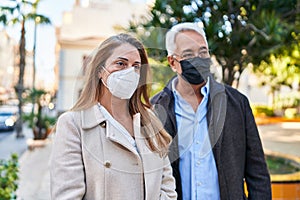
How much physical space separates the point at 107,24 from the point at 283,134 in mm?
15948

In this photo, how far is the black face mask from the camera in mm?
1636

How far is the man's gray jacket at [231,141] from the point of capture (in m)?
1.57

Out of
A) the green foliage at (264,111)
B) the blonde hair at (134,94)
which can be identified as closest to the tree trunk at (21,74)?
the green foliage at (264,111)

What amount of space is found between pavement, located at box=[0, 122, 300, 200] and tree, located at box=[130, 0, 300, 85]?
2667 mm

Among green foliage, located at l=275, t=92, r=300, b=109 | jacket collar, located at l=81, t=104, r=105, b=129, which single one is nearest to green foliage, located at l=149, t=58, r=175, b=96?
jacket collar, located at l=81, t=104, r=105, b=129

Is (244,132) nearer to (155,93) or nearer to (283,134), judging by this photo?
(155,93)

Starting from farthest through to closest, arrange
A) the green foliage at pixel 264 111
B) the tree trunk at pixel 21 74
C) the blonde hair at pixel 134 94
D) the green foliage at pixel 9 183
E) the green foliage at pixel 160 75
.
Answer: the green foliage at pixel 264 111 < the tree trunk at pixel 21 74 < the green foliage at pixel 9 183 < the green foliage at pixel 160 75 < the blonde hair at pixel 134 94

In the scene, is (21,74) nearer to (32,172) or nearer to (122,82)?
(32,172)

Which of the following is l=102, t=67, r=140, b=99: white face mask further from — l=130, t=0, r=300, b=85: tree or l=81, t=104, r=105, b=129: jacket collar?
l=130, t=0, r=300, b=85: tree

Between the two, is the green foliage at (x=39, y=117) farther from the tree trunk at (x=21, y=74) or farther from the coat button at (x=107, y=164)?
the coat button at (x=107, y=164)

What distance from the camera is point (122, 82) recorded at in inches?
47.8

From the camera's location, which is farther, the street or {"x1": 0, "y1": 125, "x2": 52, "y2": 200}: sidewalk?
the street

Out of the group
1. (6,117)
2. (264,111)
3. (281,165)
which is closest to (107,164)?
(281,165)

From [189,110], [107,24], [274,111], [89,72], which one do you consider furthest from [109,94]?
[107,24]
